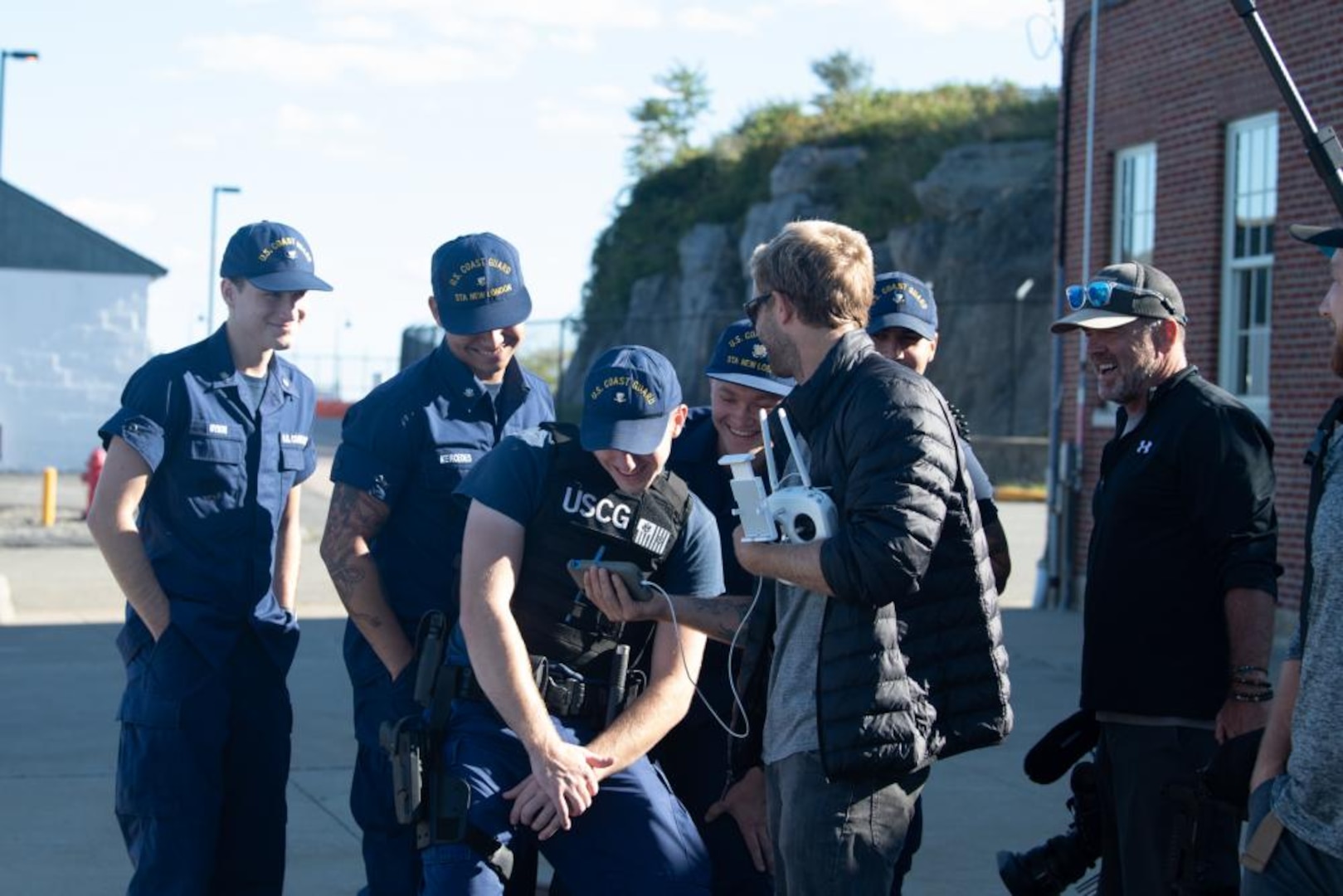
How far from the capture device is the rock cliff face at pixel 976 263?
3225cm

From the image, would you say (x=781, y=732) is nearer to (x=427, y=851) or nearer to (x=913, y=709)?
(x=913, y=709)

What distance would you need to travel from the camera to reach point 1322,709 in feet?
10.7

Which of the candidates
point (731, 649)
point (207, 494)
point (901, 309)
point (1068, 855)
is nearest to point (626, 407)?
point (731, 649)

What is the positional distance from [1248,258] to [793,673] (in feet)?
33.4

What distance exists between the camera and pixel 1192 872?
438 centimetres

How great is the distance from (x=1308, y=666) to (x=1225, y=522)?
1047 millimetres

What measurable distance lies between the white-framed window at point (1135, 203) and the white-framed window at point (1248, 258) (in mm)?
895

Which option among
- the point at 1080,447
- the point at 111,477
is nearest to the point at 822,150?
the point at 1080,447

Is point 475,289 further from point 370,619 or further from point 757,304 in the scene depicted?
point 757,304

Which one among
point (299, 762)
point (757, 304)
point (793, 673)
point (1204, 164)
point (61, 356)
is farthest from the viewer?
point (61, 356)

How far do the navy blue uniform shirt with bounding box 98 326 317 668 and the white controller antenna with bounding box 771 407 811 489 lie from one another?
196 centimetres

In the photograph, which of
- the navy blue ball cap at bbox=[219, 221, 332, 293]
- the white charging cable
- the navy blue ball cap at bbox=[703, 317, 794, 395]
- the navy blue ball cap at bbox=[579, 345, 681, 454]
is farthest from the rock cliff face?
the navy blue ball cap at bbox=[579, 345, 681, 454]

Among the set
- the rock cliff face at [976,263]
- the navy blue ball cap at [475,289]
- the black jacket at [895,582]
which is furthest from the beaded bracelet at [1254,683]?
the rock cliff face at [976,263]

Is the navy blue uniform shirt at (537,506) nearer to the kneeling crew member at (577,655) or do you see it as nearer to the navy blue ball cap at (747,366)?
the kneeling crew member at (577,655)
